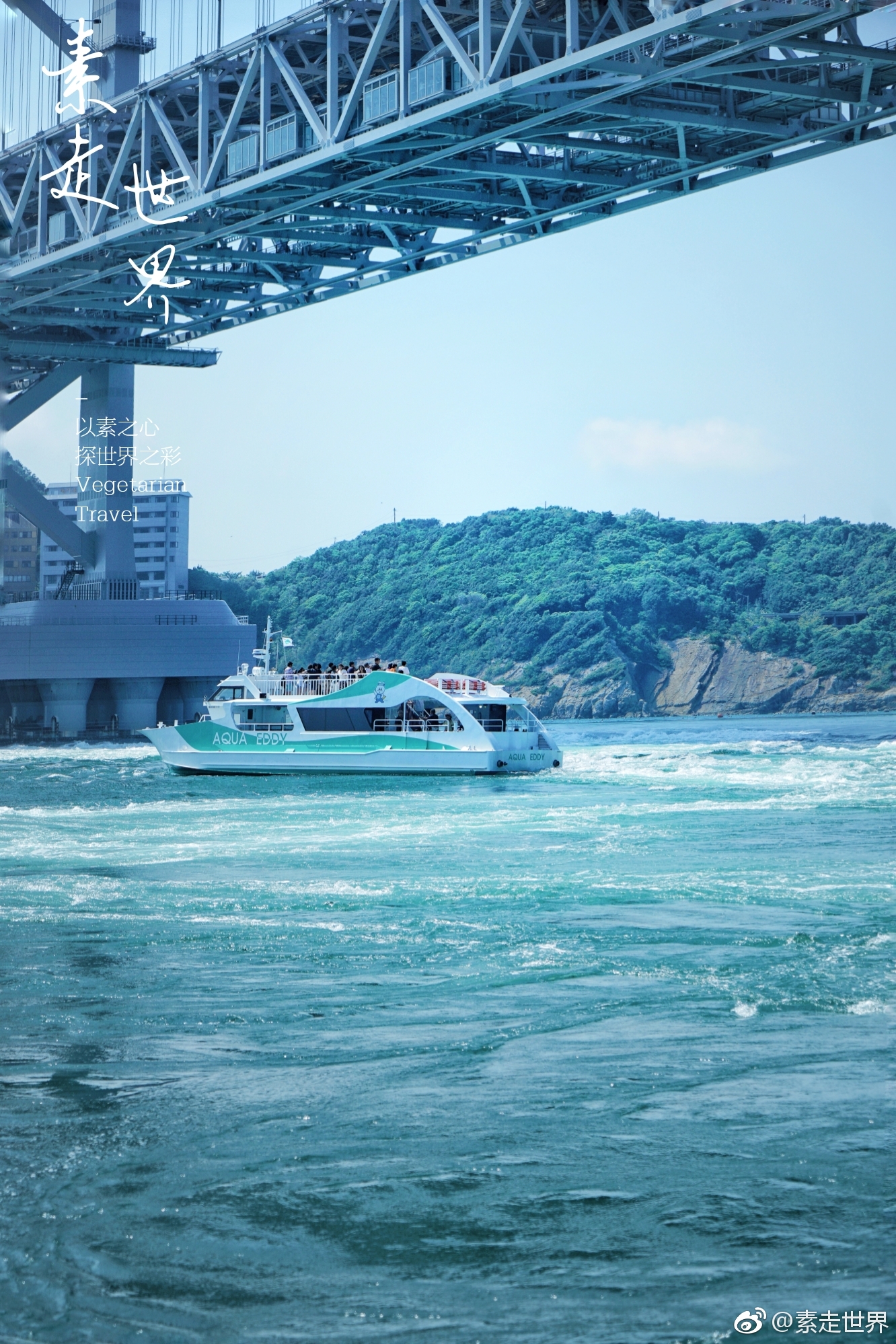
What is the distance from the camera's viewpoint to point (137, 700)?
191 ft

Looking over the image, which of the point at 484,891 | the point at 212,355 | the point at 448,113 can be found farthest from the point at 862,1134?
the point at 212,355

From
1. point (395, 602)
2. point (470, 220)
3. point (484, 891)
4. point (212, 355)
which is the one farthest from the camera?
point (395, 602)

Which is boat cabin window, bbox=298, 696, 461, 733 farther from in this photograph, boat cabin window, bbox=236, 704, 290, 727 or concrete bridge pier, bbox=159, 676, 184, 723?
concrete bridge pier, bbox=159, 676, 184, 723

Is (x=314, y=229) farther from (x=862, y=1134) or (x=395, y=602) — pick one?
(x=395, y=602)

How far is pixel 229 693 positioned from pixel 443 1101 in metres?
33.0

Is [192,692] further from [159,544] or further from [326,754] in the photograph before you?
[326,754]

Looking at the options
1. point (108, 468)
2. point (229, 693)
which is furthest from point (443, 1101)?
point (108, 468)

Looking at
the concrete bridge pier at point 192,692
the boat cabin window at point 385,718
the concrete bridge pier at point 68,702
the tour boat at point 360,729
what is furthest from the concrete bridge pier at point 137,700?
the boat cabin window at point 385,718

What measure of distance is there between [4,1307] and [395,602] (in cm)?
9839

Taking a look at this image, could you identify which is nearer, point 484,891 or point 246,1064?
point 246,1064

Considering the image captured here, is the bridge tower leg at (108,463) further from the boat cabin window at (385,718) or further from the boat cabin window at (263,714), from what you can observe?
the boat cabin window at (385,718)

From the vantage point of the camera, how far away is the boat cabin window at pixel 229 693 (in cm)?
3991

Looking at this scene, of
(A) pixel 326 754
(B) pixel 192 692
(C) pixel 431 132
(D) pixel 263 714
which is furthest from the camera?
(B) pixel 192 692

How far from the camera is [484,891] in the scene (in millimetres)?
16062
